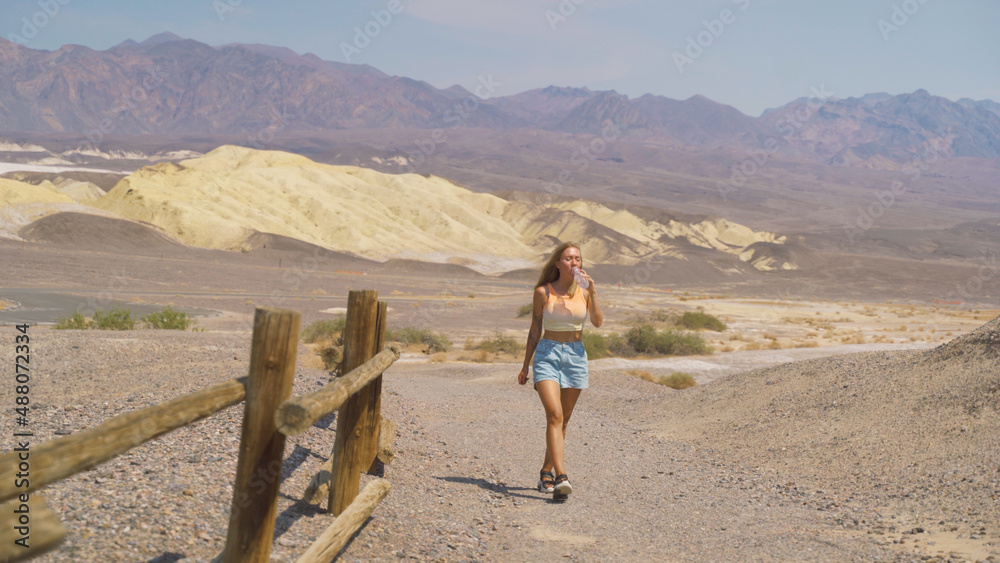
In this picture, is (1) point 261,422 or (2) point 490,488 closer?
(1) point 261,422

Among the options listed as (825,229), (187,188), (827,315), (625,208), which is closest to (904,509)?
(827,315)

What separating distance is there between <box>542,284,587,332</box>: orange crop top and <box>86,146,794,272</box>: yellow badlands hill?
57477mm

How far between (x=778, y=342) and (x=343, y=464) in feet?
92.4

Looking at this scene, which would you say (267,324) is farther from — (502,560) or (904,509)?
(904,509)

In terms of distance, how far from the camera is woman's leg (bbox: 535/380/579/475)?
20.6ft

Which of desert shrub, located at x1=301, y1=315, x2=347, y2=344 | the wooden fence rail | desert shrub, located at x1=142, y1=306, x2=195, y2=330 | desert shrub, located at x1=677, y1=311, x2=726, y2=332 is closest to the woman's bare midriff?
the wooden fence rail

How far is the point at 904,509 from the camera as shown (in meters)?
6.08

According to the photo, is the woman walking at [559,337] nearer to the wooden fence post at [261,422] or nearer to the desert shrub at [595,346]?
the wooden fence post at [261,422]

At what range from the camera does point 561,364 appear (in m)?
6.38

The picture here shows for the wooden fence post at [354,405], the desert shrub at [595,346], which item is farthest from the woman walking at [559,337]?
the desert shrub at [595,346]

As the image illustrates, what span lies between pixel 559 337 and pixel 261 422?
11.3ft

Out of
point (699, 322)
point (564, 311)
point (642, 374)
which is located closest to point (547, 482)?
point (564, 311)

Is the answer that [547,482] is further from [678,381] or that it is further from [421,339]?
[421,339]

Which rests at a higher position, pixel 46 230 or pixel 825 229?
pixel 825 229
